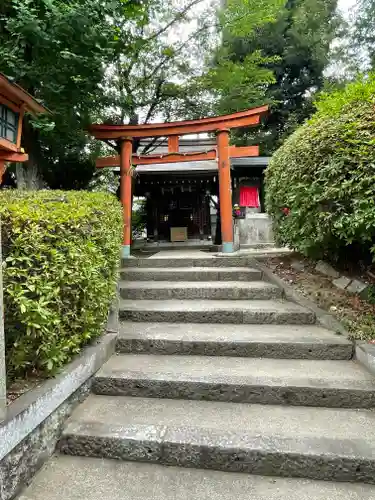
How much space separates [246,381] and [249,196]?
373 inches

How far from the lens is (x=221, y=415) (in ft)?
6.84

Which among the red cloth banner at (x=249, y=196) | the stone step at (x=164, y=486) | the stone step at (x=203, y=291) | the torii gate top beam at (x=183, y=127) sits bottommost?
the stone step at (x=164, y=486)

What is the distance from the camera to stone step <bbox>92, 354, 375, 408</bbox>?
7.12ft

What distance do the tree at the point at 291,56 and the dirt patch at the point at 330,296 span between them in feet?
37.7

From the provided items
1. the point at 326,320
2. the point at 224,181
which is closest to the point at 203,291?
the point at 326,320

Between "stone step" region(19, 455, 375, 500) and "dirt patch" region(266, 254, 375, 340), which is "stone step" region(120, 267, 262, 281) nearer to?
"dirt patch" region(266, 254, 375, 340)

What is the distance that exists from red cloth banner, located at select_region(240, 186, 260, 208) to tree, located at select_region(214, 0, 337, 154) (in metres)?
4.35

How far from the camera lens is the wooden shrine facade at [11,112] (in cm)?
251

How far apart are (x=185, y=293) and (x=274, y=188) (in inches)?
75.3

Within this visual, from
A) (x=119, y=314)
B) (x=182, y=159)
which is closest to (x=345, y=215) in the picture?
(x=119, y=314)

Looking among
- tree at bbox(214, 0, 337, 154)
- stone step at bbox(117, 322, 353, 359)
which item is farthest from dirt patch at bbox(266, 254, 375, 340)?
tree at bbox(214, 0, 337, 154)

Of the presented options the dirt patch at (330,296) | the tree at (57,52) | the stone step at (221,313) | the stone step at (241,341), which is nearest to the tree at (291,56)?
the tree at (57,52)

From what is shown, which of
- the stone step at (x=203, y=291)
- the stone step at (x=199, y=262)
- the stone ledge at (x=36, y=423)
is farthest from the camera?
the stone step at (x=199, y=262)

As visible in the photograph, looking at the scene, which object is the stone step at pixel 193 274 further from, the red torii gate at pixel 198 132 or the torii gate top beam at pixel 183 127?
the torii gate top beam at pixel 183 127
